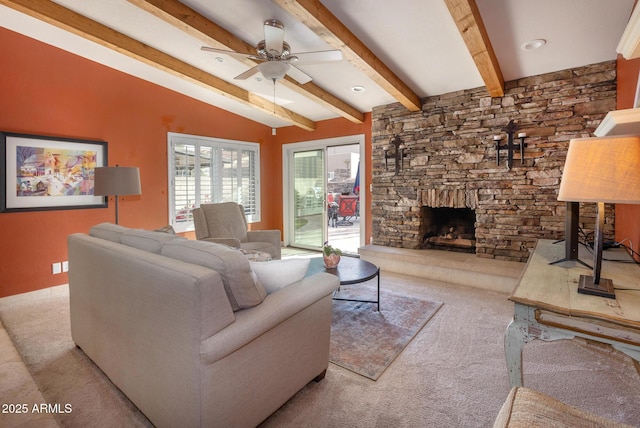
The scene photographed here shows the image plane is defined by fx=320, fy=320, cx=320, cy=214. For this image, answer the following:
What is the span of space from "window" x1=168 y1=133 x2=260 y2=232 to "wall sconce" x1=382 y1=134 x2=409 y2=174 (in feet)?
8.71

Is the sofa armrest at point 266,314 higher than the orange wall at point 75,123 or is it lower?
lower

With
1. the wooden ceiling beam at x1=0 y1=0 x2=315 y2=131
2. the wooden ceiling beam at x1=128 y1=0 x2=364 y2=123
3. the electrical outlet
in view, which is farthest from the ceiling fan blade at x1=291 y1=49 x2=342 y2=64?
the electrical outlet

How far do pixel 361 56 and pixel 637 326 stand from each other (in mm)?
2800

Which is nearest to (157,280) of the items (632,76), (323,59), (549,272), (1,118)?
(549,272)

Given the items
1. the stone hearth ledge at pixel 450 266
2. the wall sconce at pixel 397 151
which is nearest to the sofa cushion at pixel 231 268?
the stone hearth ledge at pixel 450 266

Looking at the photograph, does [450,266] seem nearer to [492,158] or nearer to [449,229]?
[449,229]

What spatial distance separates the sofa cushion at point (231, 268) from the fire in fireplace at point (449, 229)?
364 cm

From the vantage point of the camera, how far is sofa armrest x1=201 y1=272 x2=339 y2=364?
50.9 inches

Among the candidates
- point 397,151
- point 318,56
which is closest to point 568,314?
point 318,56

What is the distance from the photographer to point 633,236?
94.5 inches

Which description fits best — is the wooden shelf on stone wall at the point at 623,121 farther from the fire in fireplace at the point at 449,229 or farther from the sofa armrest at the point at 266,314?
the fire in fireplace at the point at 449,229

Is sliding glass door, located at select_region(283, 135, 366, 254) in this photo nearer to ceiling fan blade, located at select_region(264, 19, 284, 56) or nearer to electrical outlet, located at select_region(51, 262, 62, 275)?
ceiling fan blade, located at select_region(264, 19, 284, 56)

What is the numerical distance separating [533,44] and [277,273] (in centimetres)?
312

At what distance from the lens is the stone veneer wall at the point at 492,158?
11.3ft
